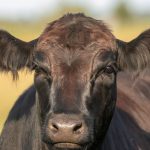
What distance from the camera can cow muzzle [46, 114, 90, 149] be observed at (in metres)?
7.26

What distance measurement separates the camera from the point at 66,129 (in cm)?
726

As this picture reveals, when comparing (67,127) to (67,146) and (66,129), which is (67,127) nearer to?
(66,129)

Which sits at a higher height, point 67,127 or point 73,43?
point 73,43

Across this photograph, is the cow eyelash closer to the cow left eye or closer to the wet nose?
the cow left eye

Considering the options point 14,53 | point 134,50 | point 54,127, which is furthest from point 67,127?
point 134,50

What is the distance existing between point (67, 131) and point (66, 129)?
2 centimetres

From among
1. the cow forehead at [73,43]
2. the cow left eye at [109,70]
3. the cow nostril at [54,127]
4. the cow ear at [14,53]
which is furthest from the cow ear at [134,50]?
the cow nostril at [54,127]

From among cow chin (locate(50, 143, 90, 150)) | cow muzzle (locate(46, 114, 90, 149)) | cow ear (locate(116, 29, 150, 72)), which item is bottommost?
cow chin (locate(50, 143, 90, 150))

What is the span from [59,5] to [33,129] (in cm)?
4236

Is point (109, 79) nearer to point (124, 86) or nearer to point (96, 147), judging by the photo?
point (96, 147)

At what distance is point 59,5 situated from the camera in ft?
167

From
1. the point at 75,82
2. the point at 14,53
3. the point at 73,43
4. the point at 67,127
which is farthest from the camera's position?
the point at 14,53

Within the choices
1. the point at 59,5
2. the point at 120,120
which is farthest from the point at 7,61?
the point at 59,5

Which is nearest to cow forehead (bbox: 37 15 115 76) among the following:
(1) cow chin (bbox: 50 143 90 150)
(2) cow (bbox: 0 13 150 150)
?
(2) cow (bbox: 0 13 150 150)
